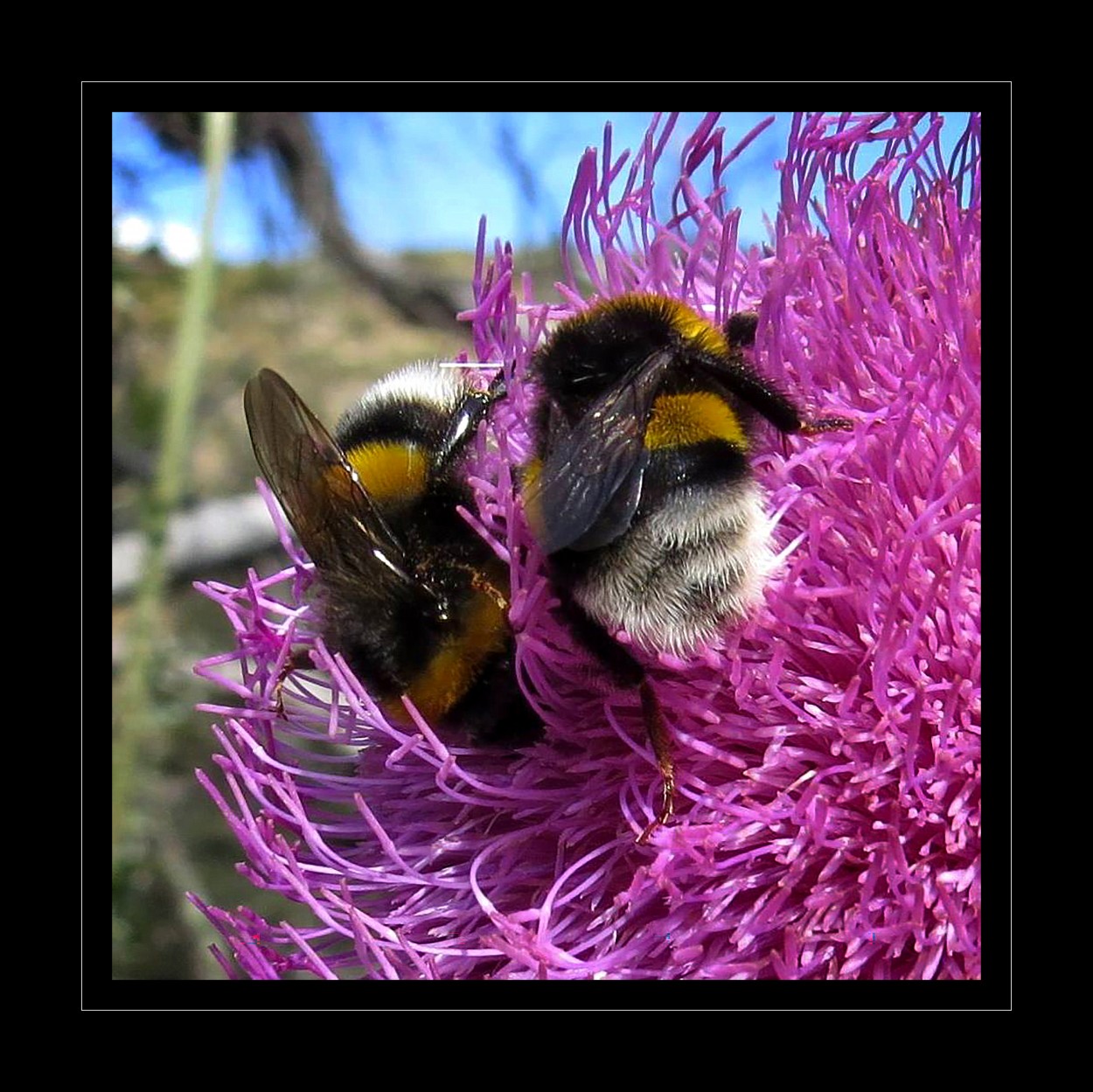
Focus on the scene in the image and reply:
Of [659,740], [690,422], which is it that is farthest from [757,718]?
[690,422]

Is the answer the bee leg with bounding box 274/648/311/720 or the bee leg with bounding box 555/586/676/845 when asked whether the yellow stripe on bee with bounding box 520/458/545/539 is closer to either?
the bee leg with bounding box 555/586/676/845

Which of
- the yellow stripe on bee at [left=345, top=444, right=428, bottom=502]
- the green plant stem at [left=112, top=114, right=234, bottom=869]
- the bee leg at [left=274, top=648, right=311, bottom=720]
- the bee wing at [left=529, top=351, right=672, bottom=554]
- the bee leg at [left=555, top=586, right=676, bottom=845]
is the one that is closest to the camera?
the bee wing at [left=529, top=351, right=672, bottom=554]

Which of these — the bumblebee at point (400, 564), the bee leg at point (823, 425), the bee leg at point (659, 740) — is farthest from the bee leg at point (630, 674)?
the bee leg at point (823, 425)

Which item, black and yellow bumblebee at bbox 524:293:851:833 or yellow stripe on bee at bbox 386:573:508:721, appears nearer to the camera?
black and yellow bumblebee at bbox 524:293:851:833

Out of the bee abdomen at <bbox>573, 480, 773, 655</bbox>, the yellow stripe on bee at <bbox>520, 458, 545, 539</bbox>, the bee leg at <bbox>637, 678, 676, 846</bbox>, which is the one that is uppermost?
the yellow stripe on bee at <bbox>520, 458, 545, 539</bbox>

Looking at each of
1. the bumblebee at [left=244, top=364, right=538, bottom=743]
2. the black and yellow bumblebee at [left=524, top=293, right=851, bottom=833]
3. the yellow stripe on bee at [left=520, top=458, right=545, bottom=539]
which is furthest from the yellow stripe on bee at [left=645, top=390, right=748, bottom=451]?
the bumblebee at [left=244, top=364, right=538, bottom=743]
